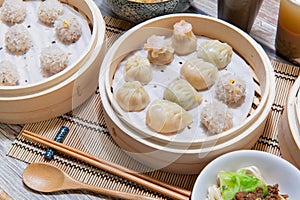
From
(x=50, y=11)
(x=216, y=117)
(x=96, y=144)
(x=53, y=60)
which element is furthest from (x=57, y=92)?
(x=216, y=117)

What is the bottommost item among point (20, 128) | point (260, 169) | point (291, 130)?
point (20, 128)

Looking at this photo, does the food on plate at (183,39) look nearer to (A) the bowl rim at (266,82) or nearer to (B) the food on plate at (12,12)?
(A) the bowl rim at (266,82)

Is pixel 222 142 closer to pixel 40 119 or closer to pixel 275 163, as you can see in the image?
pixel 275 163

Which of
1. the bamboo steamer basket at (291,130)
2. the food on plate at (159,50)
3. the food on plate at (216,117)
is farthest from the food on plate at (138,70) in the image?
the bamboo steamer basket at (291,130)

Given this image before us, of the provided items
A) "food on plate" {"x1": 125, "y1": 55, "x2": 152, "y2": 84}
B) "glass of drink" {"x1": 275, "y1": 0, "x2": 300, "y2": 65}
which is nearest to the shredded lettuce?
"food on plate" {"x1": 125, "y1": 55, "x2": 152, "y2": 84}

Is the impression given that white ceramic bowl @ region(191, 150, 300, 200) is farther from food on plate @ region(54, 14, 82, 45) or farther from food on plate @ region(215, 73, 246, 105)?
food on plate @ region(54, 14, 82, 45)

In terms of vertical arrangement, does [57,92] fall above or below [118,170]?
above

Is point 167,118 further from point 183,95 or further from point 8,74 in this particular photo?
point 8,74

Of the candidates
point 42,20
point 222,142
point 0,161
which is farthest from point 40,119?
point 222,142
